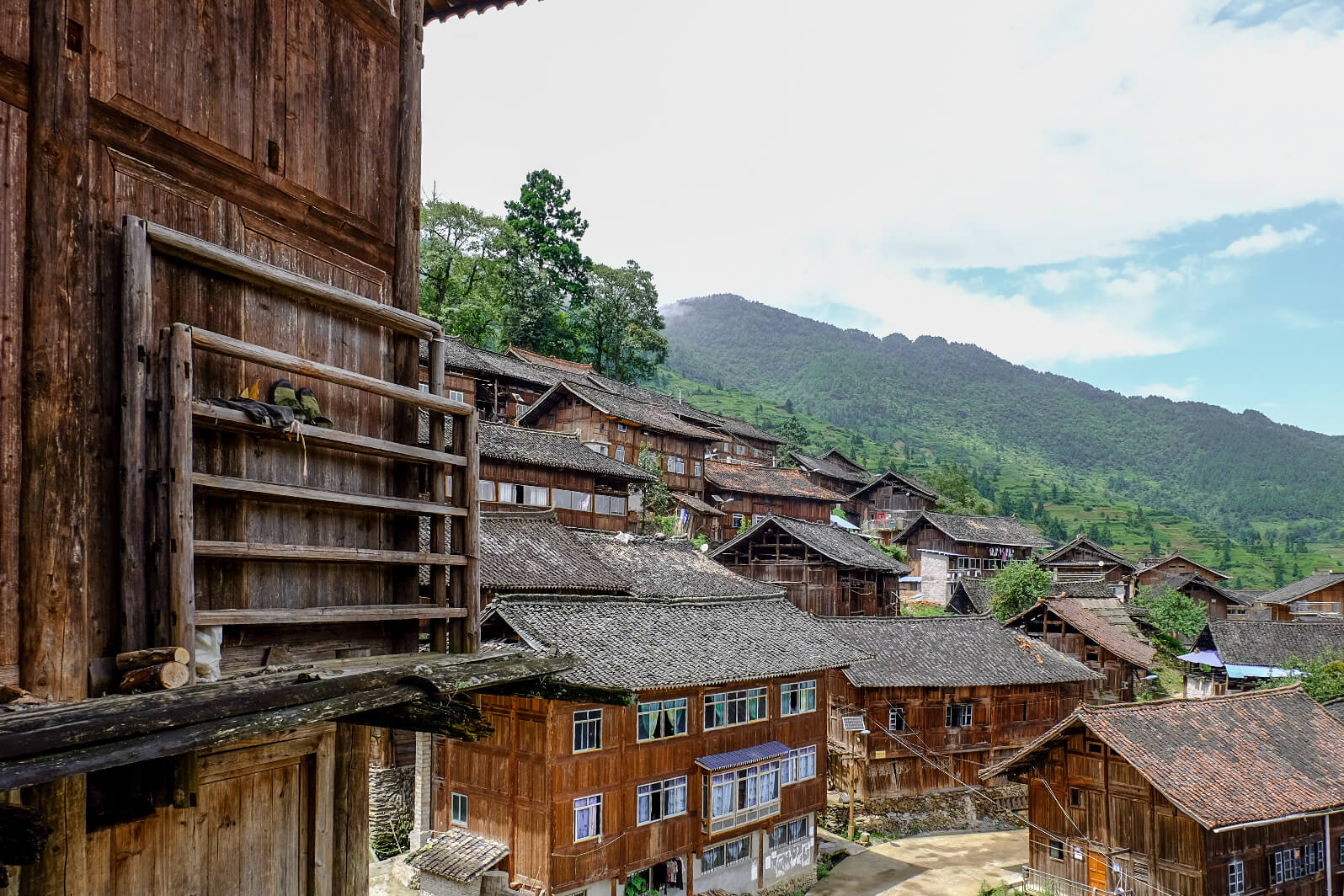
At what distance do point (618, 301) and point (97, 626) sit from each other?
6330 cm

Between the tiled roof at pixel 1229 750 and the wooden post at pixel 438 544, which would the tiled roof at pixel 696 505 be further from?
the wooden post at pixel 438 544

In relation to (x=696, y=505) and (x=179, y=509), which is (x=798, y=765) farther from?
(x=179, y=509)

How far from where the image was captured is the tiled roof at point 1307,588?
59.6 m

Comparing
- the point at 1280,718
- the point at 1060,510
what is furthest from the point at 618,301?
the point at 1060,510

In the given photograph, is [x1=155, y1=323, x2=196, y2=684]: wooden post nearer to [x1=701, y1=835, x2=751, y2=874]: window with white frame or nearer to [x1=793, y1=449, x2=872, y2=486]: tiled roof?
[x1=701, y1=835, x2=751, y2=874]: window with white frame

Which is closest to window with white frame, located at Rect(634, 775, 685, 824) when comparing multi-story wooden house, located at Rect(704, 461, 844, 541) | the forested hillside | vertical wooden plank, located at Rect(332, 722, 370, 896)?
vertical wooden plank, located at Rect(332, 722, 370, 896)

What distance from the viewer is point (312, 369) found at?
192 inches

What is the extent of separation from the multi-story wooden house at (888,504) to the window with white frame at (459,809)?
167 feet

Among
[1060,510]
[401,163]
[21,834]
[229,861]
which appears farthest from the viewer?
[1060,510]

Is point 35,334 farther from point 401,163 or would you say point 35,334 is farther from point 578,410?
point 578,410

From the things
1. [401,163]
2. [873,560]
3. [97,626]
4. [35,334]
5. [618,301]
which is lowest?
[873,560]

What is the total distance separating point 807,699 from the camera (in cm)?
2723

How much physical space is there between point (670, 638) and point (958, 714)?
16693 mm

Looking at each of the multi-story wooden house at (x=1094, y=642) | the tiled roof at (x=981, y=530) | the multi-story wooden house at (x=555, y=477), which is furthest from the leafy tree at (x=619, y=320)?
the multi-story wooden house at (x=1094, y=642)
